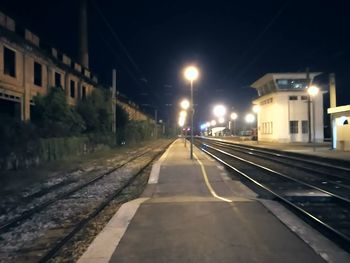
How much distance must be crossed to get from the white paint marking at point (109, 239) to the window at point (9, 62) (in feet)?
78.5

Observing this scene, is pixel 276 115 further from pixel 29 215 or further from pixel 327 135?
pixel 29 215

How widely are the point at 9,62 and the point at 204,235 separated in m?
27.4

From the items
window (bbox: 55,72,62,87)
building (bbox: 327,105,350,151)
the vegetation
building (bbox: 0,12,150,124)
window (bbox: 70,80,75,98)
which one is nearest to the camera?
the vegetation

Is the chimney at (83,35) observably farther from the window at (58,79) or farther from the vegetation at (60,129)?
the window at (58,79)

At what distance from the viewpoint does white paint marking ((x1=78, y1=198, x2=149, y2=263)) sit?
19.6ft

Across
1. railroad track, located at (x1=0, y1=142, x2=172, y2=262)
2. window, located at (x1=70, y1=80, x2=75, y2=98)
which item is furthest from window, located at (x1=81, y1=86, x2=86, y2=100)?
railroad track, located at (x1=0, y1=142, x2=172, y2=262)

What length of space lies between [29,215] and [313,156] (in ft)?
77.6

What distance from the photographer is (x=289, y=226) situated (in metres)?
7.89

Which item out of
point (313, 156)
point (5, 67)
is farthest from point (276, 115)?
point (5, 67)

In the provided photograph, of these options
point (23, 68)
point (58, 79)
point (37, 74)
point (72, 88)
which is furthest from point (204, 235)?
point (72, 88)

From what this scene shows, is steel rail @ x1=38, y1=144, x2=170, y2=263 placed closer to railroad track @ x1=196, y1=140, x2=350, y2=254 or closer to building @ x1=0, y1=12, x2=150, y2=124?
railroad track @ x1=196, y1=140, x2=350, y2=254

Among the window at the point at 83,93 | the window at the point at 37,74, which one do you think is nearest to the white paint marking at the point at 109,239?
the window at the point at 37,74

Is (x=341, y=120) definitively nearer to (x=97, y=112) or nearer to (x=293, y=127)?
(x=293, y=127)

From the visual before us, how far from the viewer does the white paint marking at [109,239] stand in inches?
235
